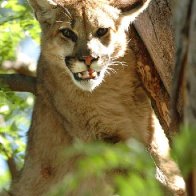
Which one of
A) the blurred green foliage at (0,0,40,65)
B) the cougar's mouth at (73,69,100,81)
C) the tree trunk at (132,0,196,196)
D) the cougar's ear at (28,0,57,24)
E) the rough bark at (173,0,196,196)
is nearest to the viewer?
the rough bark at (173,0,196,196)

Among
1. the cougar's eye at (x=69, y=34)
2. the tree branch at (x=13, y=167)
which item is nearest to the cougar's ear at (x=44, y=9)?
the cougar's eye at (x=69, y=34)

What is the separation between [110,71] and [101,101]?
30cm

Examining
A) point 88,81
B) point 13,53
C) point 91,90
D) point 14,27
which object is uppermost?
point 88,81

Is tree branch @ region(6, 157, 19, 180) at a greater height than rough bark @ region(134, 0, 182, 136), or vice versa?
rough bark @ region(134, 0, 182, 136)

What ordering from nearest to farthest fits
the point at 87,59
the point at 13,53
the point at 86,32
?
the point at 87,59 < the point at 86,32 < the point at 13,53

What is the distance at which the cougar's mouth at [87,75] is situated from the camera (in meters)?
4.97

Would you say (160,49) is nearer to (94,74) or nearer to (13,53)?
(94,74)

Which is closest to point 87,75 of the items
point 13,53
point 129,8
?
point 129,8

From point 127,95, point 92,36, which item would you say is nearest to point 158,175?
point 127,95

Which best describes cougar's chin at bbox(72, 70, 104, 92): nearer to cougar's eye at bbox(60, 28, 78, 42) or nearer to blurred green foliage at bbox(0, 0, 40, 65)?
cougar's eye at bbox(60, 28, 78, 42)

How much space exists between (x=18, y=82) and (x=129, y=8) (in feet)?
4.79

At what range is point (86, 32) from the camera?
5176 mm

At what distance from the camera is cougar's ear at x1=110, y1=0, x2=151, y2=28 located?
5014 millimetres

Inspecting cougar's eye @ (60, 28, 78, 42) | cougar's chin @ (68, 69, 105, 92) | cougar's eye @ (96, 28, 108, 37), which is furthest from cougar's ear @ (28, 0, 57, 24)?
cougar's chin @ (68, 69, 105, 92)
